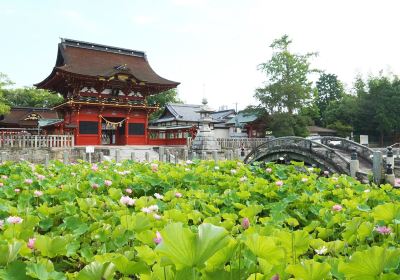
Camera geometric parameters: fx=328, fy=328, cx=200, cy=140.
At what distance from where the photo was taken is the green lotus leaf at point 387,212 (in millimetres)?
2092

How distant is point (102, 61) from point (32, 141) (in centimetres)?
1042

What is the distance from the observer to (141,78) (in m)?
25.9

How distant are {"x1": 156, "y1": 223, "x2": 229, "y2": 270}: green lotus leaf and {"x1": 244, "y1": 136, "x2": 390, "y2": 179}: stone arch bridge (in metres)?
10.7

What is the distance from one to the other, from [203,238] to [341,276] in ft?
2.60

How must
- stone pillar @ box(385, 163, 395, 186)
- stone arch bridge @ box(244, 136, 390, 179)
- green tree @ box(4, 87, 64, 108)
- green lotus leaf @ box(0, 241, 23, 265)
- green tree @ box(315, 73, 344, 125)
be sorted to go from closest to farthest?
green lotus leaf @ box(0, 241, 23, 265) → stone pillar @ box(385, 163, 395, 186) → stone arch bridge @ box(244, 136, 390, 179) → green tree @ box(4, 87, 64, 108) → green tree @ box(315, 73, 344, 125)

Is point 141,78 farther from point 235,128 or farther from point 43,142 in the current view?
point 235,128

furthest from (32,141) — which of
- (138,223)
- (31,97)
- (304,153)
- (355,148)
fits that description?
(31,97)

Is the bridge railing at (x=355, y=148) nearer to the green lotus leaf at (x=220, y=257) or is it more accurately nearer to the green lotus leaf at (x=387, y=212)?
the green lotus leaf at (x=387, y=212)

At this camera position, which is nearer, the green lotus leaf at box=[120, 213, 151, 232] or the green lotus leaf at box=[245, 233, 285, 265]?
the green lotus leaf at box=[245, 233, 285, 265]

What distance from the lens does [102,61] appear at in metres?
Answer: 26.7

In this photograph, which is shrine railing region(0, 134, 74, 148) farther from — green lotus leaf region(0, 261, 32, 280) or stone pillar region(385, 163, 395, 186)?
green lotus leaf region(0, 261, 32, 280)

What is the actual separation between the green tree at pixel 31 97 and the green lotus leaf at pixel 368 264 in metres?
51.8

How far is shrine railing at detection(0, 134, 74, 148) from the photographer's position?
1825 centimetres

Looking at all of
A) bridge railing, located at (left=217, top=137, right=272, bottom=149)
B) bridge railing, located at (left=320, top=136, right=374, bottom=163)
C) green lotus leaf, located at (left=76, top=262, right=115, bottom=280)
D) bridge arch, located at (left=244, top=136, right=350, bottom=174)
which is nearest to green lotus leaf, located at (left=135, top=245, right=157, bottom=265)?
green lotus leaf, located at (left=76, top=262, right=115, bottom=280)
